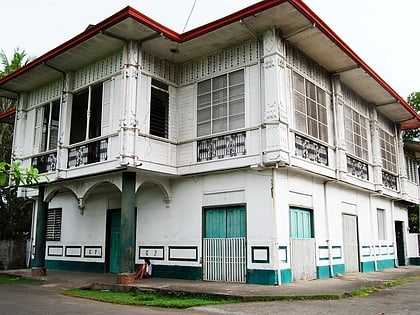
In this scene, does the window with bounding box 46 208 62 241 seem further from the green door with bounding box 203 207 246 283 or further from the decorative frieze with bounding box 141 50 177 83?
the decorative frieze with bounding box 141 50 177 83

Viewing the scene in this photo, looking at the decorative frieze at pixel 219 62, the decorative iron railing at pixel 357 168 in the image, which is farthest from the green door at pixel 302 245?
the decorative frieze at pixel 219 62

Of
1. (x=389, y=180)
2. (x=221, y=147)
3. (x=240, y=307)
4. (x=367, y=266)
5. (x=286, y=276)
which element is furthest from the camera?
(x=389, y=180)

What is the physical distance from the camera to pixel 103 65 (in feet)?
45.2

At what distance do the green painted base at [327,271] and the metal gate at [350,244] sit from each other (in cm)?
53

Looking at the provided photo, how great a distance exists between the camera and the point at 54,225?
58.0 feet

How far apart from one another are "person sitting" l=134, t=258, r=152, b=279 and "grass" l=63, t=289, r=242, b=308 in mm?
1720

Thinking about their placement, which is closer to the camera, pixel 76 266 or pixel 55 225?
pixel 76 266

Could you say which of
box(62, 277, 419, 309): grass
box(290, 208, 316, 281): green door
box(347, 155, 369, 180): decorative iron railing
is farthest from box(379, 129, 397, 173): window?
box(62, 277, 419, 309): grass

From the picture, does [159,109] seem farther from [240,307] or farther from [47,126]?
[240,307]

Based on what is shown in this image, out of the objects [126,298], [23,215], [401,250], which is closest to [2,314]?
[126,298]

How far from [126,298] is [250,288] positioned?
2.92 metres

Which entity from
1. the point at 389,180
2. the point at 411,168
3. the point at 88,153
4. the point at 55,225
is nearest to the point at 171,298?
the point at 88,153

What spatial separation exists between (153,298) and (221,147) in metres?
4.63

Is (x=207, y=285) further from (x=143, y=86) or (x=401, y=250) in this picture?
(x=401, y=250)
